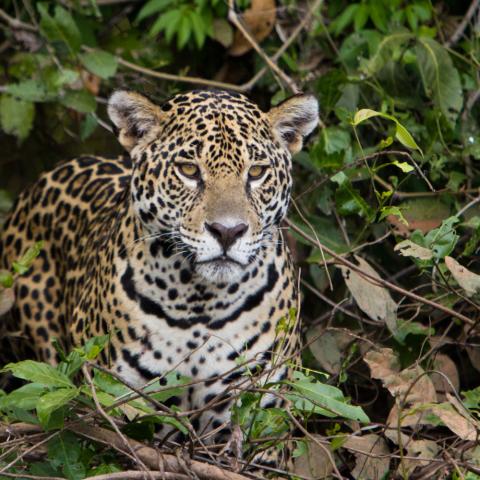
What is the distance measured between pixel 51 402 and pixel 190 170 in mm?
1591

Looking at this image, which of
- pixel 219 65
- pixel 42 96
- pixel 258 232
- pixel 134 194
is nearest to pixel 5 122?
pixel 42 96

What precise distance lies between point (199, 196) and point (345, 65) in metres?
2.38

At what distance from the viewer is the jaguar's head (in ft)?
17.4

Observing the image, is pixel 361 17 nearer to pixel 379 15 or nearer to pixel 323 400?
pixel 379 15

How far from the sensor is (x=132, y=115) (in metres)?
5.75

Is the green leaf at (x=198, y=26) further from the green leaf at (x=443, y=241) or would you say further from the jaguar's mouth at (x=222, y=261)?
the green leaf at (x=443, y=241)

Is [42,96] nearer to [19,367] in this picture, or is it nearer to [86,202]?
[86,202]

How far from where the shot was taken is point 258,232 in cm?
539

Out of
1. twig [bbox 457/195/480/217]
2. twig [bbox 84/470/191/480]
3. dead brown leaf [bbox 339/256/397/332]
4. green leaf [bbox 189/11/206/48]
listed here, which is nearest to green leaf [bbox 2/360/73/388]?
twig [bbox 84/470/191/480]

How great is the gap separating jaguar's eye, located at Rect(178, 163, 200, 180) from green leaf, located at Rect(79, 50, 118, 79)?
2.12m

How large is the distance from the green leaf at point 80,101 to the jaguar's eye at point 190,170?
212cm

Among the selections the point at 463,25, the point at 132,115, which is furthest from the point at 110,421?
the point at 463,25

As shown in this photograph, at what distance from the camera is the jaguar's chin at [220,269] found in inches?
209

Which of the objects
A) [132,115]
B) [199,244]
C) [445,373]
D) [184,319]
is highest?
[132,115]
